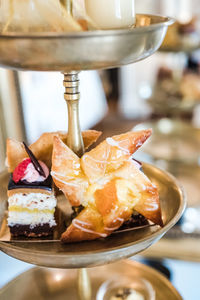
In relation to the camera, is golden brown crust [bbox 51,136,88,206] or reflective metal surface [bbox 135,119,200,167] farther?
reflective metal surface [bbox 135,119,200,167]

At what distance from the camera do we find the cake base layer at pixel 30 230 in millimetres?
565

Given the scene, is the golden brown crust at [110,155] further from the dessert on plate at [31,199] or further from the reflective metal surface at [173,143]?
the reflective metal surface at [173,143]

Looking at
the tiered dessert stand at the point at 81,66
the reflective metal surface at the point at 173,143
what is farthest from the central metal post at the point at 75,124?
the reflective metal surface at the point at 173,143

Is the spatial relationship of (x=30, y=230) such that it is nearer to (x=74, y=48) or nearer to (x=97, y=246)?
(x=97, y=246)

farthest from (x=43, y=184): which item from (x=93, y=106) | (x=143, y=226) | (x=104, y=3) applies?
(x=93, y=106)

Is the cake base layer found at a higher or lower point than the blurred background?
higher

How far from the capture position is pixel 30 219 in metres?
0.56

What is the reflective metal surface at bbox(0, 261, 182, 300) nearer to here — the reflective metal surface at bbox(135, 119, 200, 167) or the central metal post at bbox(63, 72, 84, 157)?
the central metal post at bbox(63, 72, 84, 157)

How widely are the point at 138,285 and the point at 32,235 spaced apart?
0.93 ft

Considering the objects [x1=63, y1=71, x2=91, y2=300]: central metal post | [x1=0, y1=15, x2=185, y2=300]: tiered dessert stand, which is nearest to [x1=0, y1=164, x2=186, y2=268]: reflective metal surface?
[x1=0, y1=15, x2=185, y2=300]: tiered dessert stand

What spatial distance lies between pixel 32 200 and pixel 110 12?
29 cm

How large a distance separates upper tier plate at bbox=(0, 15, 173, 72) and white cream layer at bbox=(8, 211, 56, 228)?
233mm

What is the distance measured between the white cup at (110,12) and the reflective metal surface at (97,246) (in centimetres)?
29

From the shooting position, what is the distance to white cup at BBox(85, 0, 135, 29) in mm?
474
